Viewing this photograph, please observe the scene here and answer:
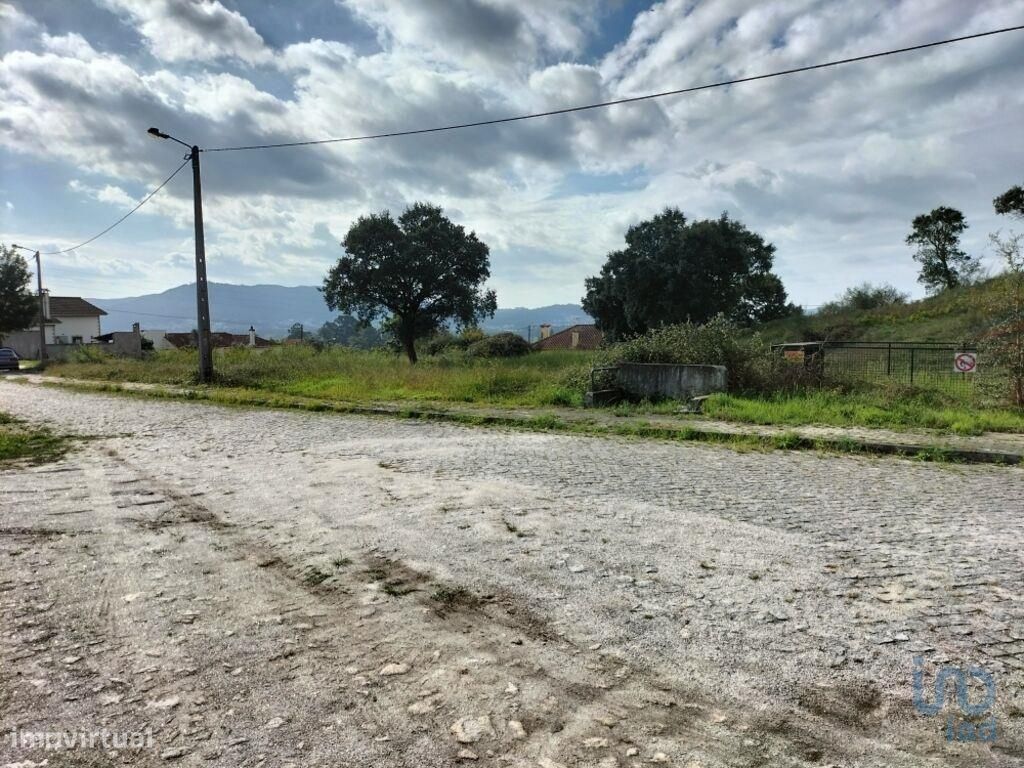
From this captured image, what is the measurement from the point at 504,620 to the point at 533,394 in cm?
1193

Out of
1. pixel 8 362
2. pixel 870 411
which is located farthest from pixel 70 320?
pixel 870 411

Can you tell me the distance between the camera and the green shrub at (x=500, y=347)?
39844 mm

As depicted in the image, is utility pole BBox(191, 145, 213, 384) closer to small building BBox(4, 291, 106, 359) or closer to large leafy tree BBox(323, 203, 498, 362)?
large leafy tree BBox(323, 203, 498, 362)

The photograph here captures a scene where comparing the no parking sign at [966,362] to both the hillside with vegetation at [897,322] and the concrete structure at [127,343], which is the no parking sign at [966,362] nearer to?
the hillside with vegetation at [897,322]

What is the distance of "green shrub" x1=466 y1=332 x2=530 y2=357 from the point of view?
39844mm

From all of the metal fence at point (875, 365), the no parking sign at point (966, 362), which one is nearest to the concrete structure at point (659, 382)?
the metal fence at point (875, 365)

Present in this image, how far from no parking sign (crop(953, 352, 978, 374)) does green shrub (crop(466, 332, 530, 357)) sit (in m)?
28.7

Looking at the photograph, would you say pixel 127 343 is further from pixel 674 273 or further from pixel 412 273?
pixel 674 273

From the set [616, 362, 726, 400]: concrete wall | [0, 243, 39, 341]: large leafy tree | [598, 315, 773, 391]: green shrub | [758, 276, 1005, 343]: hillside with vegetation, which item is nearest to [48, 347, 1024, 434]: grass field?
[616, 362, 726, 400]: concrete wall

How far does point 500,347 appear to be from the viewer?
4062 cm

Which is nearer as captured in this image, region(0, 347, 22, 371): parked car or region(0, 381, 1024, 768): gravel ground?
region(0, 381, 1024, 768): gravel ground

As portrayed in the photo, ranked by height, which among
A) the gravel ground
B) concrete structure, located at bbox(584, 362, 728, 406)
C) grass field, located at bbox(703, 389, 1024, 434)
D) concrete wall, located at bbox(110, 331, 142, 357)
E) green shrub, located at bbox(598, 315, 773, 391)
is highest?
concrete wall, located at bbox(110, 331, 142, 357)

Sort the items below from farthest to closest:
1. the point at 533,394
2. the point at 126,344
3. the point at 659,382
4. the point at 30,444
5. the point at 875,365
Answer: the point at 126,344 < the point at 533,394 < the point at 875,365 < the point at 659,382 < the point at 30,444

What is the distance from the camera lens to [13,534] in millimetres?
4785
